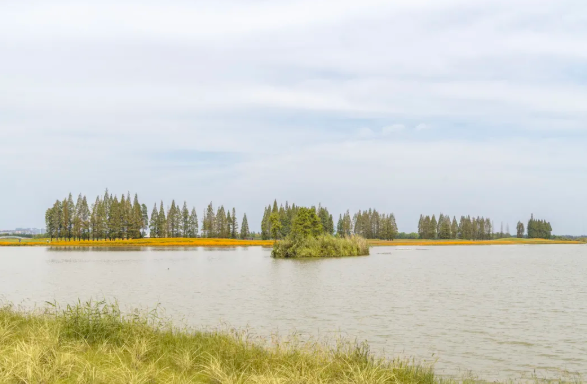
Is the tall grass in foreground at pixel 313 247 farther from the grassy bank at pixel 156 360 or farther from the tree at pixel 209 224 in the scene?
the tree at pixel 209 224

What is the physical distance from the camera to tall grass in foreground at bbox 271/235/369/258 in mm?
70312

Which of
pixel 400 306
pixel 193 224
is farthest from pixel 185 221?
pixel 400 306

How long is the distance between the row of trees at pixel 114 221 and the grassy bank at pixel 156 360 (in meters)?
137

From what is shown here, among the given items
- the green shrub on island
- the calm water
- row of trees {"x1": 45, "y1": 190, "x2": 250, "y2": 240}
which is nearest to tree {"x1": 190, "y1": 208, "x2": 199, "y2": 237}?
row of trees {"x1": 45, "y1": 190, "x2": 250, "y2": 240}

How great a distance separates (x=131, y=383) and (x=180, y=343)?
14.5 ft

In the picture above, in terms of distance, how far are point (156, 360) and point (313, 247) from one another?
6054 cm

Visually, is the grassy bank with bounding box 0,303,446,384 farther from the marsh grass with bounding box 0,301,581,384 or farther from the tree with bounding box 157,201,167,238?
the tree with bounding box 157,201,167,238

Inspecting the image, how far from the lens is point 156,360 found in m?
10.9

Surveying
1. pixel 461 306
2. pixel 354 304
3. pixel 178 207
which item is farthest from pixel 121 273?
pixel 178 207

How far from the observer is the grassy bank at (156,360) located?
30.5 ft

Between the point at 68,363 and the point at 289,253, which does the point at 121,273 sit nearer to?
the point at 289,253

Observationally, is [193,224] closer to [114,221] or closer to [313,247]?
[114,221]

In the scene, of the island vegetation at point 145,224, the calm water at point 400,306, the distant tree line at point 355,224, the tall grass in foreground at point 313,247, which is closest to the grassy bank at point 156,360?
the calm water at point 400,306

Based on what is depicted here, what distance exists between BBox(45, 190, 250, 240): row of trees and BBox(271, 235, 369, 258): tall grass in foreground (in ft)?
285
